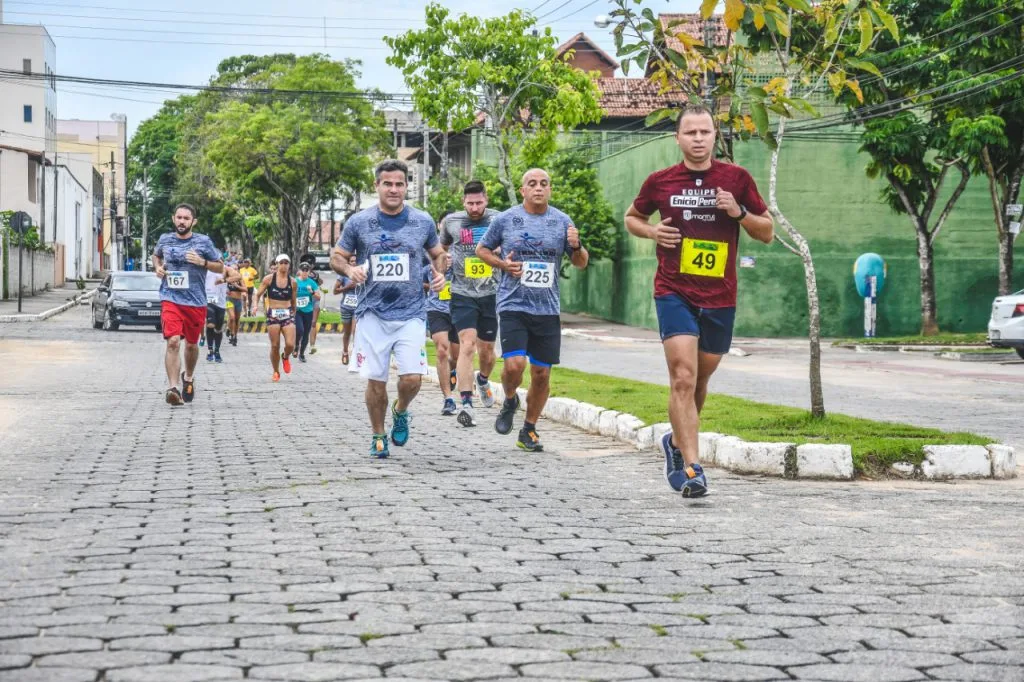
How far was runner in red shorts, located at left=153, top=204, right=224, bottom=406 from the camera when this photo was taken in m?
14.0

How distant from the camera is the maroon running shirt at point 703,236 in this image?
7.68 meters

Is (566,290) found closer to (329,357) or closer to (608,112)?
(608,112)

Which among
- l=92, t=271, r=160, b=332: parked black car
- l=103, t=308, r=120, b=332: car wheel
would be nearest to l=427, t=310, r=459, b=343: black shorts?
l=92, t=271, r=160, b=332: parked black car

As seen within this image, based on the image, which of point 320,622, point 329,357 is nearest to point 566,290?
point 329,357

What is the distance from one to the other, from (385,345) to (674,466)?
2.50 metres

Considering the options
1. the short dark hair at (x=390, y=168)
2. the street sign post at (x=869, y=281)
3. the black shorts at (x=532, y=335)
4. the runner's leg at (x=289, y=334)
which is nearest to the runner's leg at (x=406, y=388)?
the black shorts at (x=532, y=335)

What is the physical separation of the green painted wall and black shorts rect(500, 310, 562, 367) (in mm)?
24946

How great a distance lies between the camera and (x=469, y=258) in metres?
12.3

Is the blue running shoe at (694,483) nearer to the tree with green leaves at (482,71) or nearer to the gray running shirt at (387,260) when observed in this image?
the gray running shirt at (387,260)

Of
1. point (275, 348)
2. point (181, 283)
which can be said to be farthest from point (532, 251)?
point (275, 348)

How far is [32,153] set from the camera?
6362cm

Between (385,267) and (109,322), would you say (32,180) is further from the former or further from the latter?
(385,267)

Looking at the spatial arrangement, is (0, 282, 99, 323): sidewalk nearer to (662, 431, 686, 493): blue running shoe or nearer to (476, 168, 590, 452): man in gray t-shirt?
(476, 168, 590, 452): man in gray t-shirt

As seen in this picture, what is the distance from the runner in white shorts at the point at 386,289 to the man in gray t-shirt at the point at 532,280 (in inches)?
32.2
